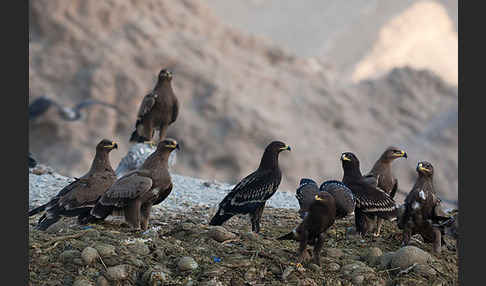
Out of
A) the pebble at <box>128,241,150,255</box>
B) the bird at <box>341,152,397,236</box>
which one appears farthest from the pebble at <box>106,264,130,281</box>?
the bird at <box>341,152,397,236</box>

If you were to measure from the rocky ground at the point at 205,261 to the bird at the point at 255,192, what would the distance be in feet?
1.33

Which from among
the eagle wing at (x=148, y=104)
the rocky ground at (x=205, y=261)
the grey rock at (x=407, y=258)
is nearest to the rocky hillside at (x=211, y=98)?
the eagle wing at (x=148, y=104)

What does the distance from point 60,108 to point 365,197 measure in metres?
13.9

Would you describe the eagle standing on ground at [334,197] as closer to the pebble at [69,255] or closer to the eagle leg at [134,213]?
the eagle leg at [134,213]

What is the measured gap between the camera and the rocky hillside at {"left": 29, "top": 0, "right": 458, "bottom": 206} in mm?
20766

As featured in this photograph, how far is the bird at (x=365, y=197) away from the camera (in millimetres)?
6984

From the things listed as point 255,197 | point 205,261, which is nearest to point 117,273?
point 205,261

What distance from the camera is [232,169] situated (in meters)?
20.9

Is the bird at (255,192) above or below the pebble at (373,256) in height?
above

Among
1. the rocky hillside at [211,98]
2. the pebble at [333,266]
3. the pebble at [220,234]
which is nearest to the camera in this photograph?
the pebble at [333,266]

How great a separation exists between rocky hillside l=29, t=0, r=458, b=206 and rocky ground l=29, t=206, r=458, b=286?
13.3m

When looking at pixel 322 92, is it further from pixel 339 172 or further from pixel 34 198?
pixel 34 198

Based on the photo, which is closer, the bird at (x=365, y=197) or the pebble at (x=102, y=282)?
the pebble at (x=102, y=282)

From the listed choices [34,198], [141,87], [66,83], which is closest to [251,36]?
[141,87]
